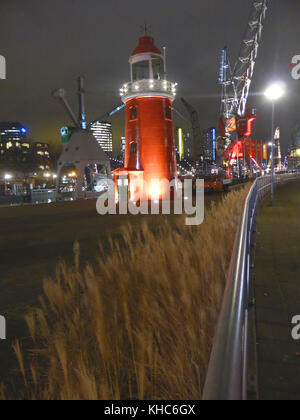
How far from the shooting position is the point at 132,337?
11.7 feet

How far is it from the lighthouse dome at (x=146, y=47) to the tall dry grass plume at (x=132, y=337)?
22771 millimetres

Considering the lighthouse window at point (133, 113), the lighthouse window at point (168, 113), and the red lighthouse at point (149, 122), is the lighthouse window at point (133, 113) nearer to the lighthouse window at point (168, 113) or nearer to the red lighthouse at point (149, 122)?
the red lighthouse at point (149, 122)

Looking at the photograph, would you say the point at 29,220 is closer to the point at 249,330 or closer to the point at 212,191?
the point at 249,330

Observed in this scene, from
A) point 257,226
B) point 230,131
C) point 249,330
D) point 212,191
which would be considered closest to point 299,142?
point 230,131

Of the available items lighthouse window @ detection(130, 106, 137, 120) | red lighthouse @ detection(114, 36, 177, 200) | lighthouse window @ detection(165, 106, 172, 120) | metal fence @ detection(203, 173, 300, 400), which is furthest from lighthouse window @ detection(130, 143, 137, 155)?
metal fence @ detection(203, 173, 300, 400)

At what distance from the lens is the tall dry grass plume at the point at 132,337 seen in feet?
8.13

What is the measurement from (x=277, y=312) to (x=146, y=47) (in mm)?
24189

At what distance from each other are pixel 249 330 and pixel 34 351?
2.61m

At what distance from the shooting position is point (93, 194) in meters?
31.3

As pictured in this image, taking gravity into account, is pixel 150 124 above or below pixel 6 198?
above

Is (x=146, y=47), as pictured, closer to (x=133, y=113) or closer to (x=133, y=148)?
(x=133, y=113)

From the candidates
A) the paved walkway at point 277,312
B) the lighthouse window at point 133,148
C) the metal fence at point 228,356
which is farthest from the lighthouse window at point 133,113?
the metal fence at point 228,356

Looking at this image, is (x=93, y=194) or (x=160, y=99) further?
(x=93, y=194)
